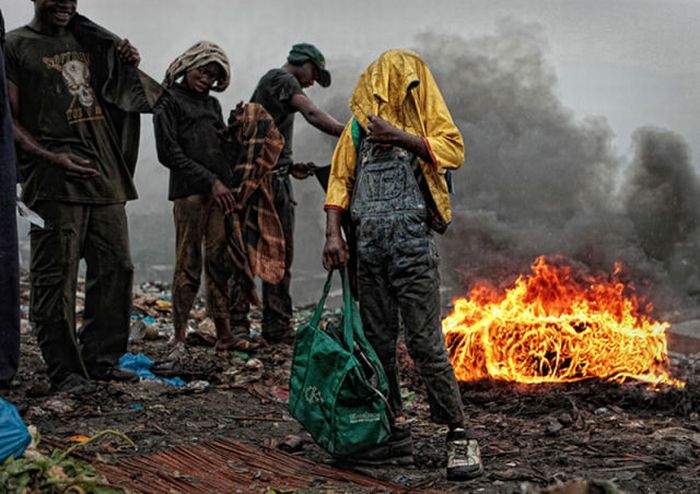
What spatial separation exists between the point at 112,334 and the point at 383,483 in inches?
99.4

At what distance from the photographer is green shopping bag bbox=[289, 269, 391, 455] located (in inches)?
141

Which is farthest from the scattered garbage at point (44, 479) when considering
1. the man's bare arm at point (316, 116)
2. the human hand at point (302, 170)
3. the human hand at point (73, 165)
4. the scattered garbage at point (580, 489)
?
the human hand at point (302, 170)

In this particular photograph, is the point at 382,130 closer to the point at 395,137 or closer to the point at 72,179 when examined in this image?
the point at 395,137

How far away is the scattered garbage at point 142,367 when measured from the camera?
5.43m

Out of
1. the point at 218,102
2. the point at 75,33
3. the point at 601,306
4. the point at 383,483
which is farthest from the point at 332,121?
the point at 601,306

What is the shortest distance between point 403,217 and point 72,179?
235cm

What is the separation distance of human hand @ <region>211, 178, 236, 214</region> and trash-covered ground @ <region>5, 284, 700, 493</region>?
1.24m

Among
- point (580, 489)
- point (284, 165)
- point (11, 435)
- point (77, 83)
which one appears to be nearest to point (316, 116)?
point (284, 165)

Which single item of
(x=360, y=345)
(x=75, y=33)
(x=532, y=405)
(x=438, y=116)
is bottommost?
(x=532, y=405)

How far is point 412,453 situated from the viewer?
390cm

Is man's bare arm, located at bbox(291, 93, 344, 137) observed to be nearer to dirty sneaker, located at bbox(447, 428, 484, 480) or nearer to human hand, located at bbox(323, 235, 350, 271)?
human hand, located at bbox(323, 235, 350, 271)

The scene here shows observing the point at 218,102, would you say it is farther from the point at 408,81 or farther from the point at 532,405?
the point at 532,405

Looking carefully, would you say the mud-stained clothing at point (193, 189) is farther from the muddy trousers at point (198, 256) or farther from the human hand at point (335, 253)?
the human hand at point (335, 253)

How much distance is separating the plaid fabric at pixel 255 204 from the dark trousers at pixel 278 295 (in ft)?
0.69
